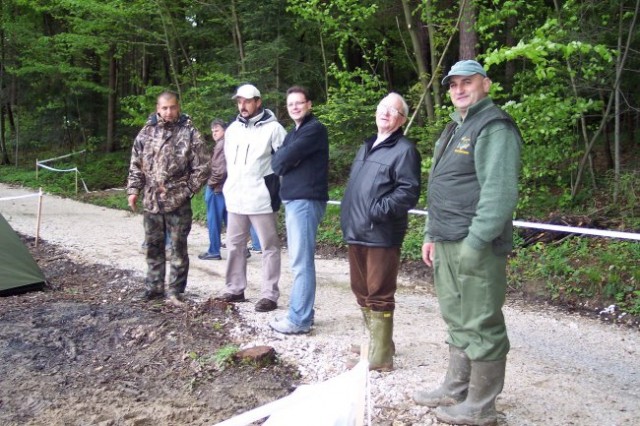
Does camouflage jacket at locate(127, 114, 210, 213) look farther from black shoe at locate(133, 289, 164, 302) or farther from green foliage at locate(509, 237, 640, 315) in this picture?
green foliage at locate(509, 237, 640, 315)

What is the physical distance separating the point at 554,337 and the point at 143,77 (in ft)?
67.0

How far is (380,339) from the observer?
399cm

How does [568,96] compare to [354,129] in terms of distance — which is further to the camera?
[354,129]

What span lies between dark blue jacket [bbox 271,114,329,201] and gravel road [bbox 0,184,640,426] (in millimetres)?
1231

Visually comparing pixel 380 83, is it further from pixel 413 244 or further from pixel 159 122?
pixel 159 122

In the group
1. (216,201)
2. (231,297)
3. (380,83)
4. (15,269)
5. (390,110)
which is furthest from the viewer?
(380,83)

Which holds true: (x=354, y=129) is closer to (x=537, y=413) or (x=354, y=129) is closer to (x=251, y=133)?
(x=251, y=133)

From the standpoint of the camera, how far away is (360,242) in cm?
397

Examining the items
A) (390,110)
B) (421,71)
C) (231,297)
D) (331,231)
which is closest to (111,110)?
(421,71)

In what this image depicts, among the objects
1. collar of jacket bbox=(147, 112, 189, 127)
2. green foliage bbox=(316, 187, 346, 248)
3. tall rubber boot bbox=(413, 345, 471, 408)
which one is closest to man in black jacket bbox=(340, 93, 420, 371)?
tall rubber boot bbox=(413, 345, 471, 408)

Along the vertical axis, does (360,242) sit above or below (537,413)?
above

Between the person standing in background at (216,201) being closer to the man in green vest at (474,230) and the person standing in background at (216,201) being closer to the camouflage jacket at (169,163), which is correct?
the camouflage jacket at (169,163)

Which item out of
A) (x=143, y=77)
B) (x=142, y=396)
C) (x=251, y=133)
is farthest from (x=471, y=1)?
(x=143, y=77)

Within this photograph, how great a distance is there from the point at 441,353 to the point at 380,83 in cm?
707
